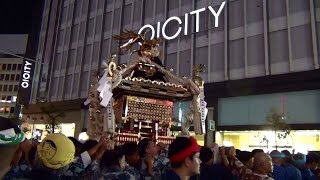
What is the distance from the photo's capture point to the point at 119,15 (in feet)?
96.0

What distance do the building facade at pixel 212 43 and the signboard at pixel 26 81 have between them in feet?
Result: 6.28

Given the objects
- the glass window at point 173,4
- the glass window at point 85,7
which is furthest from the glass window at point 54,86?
the glass window at point 173,4

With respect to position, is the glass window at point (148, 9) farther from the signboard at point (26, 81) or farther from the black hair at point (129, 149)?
the black hair at point (129, 149)

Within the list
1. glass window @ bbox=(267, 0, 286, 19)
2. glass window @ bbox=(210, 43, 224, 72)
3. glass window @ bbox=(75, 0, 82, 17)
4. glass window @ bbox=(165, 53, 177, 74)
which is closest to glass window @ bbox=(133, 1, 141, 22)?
glass window @ bbox=(165, 53, 177, 74)

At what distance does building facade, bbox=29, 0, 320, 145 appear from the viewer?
62.1ft

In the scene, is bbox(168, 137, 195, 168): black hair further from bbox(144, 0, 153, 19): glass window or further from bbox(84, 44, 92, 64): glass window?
bbox(84, 44, 92, 64): glass window

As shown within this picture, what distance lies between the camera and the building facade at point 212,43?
1894 centimetres

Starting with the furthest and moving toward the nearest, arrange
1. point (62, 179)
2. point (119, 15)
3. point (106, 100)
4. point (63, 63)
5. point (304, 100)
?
point (63, 63) < point (119, 15) < point (304, 100) < point (106, 100) < point (62, 179)

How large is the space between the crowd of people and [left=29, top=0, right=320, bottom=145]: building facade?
1274cm

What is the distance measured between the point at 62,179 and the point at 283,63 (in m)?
17.6

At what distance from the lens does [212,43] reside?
2270 cm

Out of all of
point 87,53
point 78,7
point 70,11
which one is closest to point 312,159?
point 87,53

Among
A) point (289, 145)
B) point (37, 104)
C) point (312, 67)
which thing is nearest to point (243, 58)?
point (312, 67)

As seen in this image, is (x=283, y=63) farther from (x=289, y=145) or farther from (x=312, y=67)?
(x=289, y=145)
